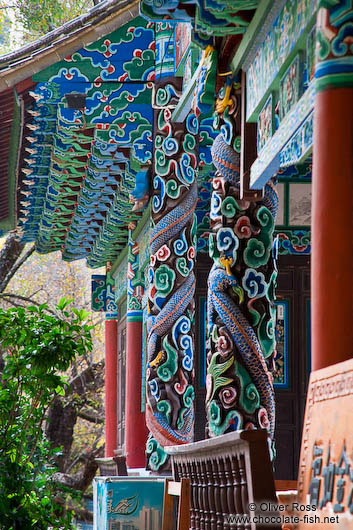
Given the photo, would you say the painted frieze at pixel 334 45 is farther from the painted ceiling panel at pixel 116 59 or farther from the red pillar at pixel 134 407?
the red pillar at pixel 134 407

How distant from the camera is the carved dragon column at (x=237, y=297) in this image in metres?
5.89

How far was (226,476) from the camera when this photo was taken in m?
3.58

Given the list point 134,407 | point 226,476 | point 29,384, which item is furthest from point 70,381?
point 226,476

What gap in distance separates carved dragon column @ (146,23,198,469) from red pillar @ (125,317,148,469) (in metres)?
3.17

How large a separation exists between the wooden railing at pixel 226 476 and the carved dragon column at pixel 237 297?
1.33 metres

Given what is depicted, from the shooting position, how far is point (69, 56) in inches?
322

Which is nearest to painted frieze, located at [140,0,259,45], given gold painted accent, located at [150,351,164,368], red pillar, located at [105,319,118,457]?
gold painted accent, located at [150,351,164,368]

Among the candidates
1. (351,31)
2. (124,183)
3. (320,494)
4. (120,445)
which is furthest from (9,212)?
(320,494)

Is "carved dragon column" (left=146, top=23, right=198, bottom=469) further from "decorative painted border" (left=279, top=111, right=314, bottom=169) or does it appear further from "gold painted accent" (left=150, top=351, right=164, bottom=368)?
"decorative painted border" (left=279, top=111, right=314, bottom=169)

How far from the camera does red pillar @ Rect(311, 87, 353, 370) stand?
356 centimetres

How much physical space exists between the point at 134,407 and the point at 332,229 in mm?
7674

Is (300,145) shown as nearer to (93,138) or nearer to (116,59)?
(116,59)

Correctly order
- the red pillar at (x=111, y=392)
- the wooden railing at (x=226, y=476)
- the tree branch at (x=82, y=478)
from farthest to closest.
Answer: the tree branch at (x=82, y=478), the red pillar at (x=111, y=392), the wooden railing at (x=226, y=476)

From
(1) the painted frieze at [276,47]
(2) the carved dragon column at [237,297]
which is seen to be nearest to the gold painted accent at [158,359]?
(2) the carved dragon column at [237,297]
